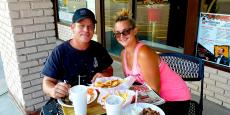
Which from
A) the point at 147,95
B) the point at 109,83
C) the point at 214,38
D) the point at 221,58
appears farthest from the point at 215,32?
the point at 109,83

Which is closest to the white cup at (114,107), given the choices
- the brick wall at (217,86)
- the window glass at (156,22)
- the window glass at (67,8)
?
the brick wall at (217,86)

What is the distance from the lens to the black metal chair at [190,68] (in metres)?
2.38

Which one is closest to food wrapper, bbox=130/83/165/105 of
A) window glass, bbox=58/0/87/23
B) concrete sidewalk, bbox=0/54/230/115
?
concrete sidewalk, bbox=0/54/230/115

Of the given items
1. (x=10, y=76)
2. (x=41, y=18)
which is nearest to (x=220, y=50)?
(x=41, y=18)

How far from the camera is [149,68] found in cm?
206

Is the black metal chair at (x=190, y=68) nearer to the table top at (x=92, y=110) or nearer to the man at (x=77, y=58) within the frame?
the man at (x=77, y=58)

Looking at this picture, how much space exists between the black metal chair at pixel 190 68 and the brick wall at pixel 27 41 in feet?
5.14

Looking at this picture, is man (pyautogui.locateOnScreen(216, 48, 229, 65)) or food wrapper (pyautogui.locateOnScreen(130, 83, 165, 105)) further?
man (pyautogui.locateOnScreen(216, 48, 229, 65))

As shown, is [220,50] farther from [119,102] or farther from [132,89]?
[119,102]

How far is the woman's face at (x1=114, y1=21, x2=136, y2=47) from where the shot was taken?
216 cm

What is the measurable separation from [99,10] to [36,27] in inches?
99.3

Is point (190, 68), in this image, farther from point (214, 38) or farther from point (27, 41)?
point (27, 41)

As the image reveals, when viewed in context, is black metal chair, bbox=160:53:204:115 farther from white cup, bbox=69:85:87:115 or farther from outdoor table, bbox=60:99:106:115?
white cup, bbox=69:85:87:115

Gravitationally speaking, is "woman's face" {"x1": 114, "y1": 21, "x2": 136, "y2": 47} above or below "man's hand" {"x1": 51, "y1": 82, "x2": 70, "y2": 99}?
above
